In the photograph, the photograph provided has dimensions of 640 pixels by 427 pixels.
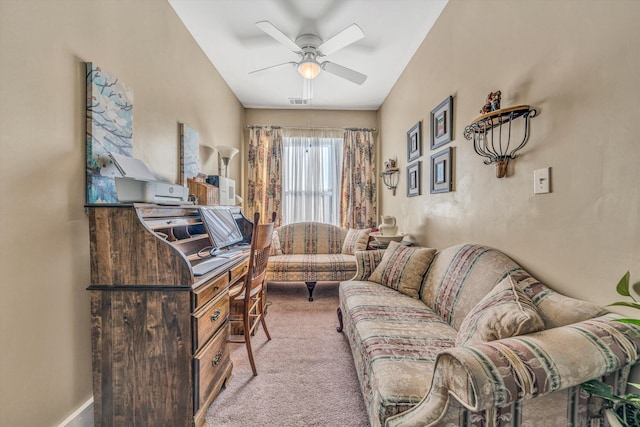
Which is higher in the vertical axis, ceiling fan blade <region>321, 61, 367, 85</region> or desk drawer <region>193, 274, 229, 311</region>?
ceiling fan blade <region>321, 61, 367, 85</region>

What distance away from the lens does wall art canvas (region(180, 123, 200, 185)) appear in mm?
2357

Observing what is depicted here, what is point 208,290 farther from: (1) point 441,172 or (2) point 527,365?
(1) point 441,172

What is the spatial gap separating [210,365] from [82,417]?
63 cm

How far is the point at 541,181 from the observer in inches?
50.4

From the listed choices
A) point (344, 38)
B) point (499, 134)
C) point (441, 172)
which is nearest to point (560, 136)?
point (499, 134)

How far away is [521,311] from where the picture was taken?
960 mm

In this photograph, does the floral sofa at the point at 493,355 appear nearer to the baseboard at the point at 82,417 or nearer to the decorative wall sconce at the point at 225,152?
the baseboard at the point at 82,417

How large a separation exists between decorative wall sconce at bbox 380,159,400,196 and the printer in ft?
8.97

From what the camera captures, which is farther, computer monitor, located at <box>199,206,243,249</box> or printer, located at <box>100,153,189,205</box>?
computer monitor, located at <box>199,206,243,249</box>

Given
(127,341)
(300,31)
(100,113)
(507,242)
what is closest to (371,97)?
(300,31)

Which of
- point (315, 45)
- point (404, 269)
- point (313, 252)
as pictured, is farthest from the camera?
point (313, 252)

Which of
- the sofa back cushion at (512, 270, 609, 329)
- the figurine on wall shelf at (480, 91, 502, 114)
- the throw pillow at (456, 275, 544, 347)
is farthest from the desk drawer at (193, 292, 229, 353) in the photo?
the figurine on wall shelf at (480, 91, 502, 114)

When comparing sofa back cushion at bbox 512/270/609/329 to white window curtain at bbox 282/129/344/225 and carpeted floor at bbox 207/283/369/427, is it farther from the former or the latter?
white window curtain at bbox 282/129/344/225

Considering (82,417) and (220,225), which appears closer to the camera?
(82,417)
